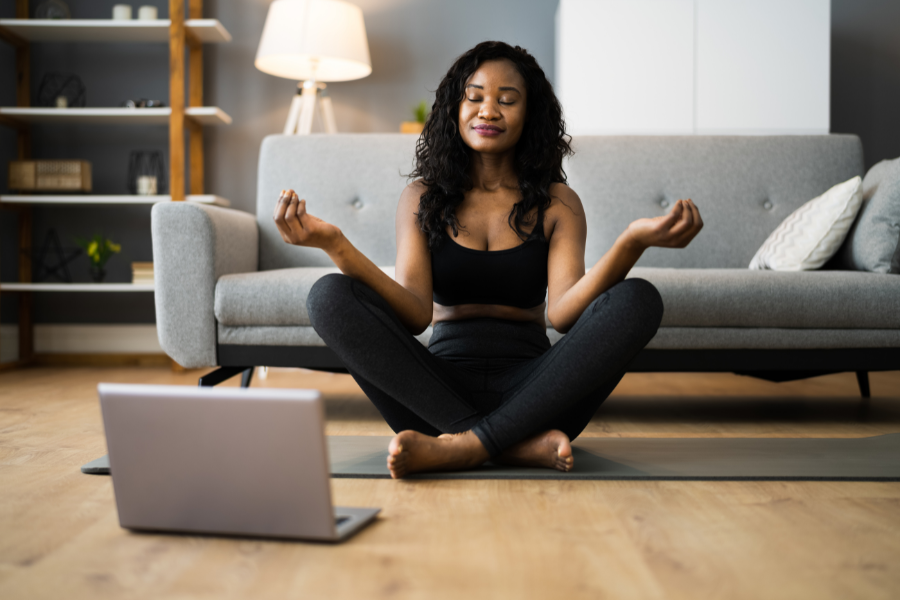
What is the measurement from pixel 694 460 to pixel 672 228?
0.54m

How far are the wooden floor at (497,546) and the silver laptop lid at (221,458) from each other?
4cm

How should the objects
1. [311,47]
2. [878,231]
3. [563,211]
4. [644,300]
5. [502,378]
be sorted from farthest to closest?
[311,47], [878,231], [563,211], [502,378], [644,300]

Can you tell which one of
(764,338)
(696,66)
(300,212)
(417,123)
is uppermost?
(696,66)

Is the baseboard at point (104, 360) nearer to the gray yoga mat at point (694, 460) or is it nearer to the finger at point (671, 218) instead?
the gray yoga mat at point (694, 460)

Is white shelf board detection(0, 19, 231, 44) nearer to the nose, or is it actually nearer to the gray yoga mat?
the nose

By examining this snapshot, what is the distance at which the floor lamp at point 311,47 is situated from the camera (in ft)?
10.1

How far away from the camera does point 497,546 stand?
2.88 feet

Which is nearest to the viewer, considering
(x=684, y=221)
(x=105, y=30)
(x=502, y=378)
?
(x=684, y=221)

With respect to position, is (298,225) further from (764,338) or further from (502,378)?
(764,338)

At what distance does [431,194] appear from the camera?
145 cm

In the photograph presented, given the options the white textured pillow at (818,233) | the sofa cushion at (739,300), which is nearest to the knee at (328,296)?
the sofa cushion at (739,300)

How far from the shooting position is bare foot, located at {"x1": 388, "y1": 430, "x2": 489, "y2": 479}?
45.1 inches

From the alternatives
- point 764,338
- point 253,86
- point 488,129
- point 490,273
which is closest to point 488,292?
point 490,273

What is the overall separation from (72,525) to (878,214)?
2.17 metres
